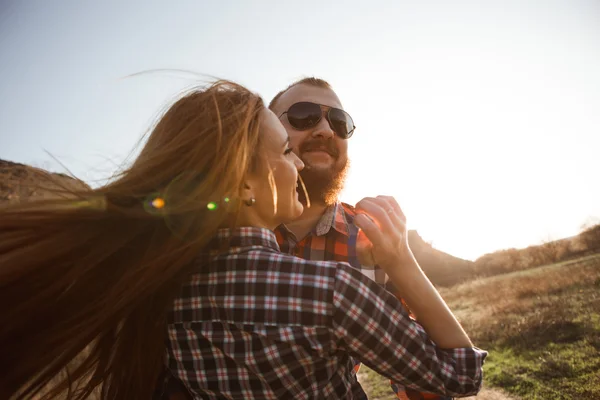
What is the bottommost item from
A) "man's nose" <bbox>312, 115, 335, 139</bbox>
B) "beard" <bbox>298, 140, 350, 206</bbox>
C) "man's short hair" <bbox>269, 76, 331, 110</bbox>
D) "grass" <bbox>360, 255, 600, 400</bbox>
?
"grass" <bbox>360, 255, 600, 400</bbox>

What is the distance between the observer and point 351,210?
282cm

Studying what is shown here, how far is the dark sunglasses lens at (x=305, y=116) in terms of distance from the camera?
2.94 m

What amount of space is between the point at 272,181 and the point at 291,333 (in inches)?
23.8

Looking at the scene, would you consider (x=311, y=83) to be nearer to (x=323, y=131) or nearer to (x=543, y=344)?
(x=323, y=131)

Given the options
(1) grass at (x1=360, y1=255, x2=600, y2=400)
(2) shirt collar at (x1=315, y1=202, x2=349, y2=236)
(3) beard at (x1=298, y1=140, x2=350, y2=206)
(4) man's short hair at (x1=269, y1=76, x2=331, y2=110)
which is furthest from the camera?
(1) grass at (x1=360, y1=255, x2=600, y2=400)

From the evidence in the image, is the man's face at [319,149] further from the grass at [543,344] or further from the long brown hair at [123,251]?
the grass at [543,344]

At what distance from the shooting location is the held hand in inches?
55.7

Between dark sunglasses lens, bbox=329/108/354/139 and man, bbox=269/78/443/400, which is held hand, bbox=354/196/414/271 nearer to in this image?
man, bbox=269/78/443/400

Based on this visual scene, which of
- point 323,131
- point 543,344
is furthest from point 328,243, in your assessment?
point 543,344

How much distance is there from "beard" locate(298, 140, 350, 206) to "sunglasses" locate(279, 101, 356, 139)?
176 millimetres

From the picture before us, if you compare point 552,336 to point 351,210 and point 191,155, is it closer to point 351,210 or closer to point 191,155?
point 351,210

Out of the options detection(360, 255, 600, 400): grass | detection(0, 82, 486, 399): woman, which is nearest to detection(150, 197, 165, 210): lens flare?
detection(0, 82, 486, 399): woman

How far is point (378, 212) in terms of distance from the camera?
4.89ft

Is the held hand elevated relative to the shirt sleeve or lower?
elevated
